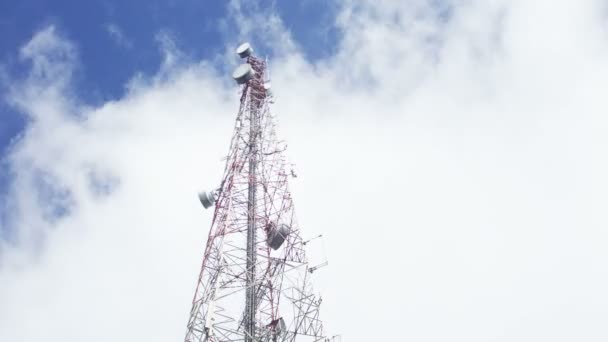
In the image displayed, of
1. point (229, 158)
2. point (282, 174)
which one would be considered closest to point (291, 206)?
point (282, 174)

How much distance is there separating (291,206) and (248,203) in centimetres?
251

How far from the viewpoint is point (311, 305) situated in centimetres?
2648

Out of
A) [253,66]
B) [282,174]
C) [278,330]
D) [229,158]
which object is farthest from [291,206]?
[253,66]

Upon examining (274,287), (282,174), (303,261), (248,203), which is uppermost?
(282,174)

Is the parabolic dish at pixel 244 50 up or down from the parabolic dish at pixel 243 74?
up

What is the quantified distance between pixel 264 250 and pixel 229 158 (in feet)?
21.5

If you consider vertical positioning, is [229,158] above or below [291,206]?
above

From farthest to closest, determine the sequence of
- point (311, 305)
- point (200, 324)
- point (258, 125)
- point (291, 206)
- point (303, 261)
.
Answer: point (258, 125) → point (291, 206) → point (303, 261) → point (311, 305) → point (200, 324)

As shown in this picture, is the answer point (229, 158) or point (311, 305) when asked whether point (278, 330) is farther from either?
point (229, 158)

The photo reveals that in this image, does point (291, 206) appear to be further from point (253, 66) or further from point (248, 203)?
point (253, 66)

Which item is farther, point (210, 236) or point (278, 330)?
point (210, 236)

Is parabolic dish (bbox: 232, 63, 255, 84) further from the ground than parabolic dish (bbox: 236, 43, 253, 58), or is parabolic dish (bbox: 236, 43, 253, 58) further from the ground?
parabolic dish (bbox: 236, 43, 253, 58)

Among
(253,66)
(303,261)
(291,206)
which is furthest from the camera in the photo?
(253,66)

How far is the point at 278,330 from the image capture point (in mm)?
24906
